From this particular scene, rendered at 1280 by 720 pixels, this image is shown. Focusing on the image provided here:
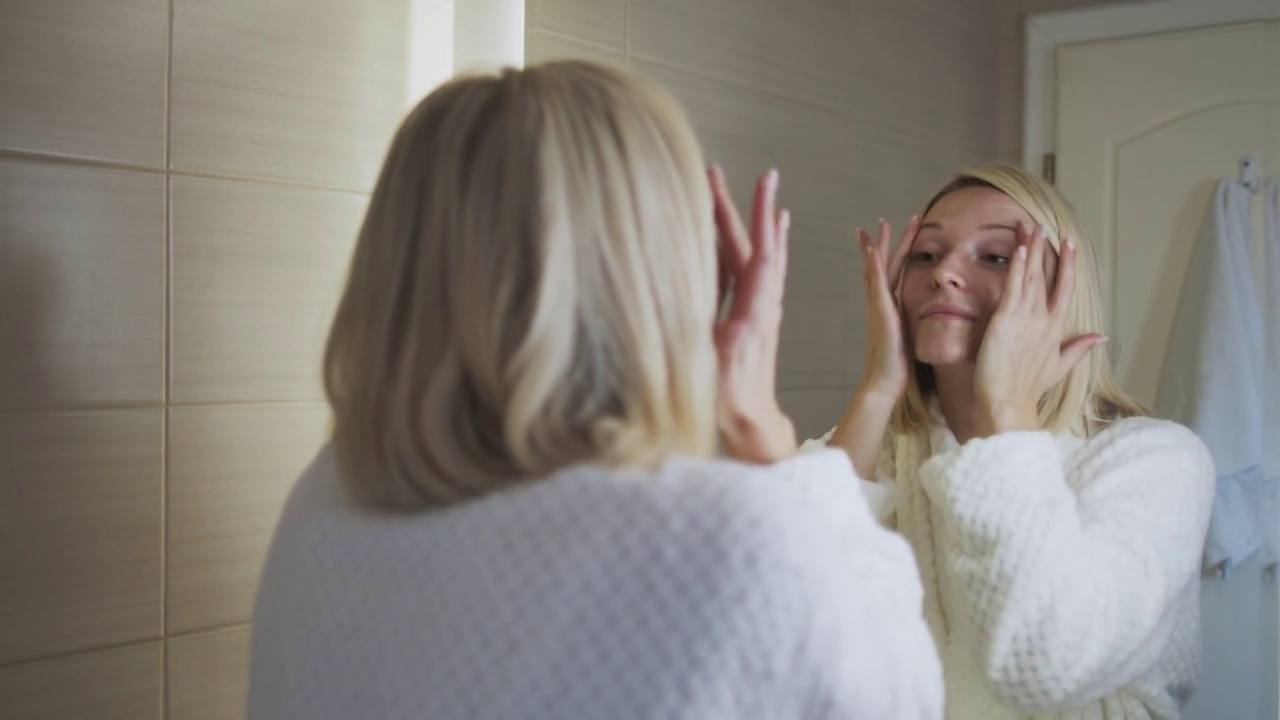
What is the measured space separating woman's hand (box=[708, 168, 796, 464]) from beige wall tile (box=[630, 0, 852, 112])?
464 millimetres

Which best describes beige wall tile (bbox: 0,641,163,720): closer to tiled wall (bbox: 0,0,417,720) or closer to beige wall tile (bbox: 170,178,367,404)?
tiled wall (bbox: 0,0,417,720)

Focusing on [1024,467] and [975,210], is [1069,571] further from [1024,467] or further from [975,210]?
[975,210]

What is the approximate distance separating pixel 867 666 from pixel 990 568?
15.1 inches

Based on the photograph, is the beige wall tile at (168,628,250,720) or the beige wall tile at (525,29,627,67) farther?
the beige wall tile at (525,29,627,67)

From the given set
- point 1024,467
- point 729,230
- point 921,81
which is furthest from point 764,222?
point 921,81

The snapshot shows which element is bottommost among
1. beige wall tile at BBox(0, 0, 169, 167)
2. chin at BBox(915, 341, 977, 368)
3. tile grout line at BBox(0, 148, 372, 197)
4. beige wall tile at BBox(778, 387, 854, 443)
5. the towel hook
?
beige wall tile at BBox(778, 387, 854, 443)

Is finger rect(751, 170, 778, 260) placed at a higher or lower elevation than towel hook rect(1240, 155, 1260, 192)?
lower

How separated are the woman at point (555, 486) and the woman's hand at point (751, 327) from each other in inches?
4.7

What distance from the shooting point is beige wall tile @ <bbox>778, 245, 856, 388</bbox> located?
1114 millimetres

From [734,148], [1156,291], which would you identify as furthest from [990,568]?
[734,148]

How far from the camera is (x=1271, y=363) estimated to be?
3.07 feet

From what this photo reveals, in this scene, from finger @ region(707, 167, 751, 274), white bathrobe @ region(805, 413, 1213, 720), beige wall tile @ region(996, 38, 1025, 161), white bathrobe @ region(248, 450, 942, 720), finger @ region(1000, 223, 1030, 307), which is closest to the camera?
white bathrobe @ region(248, 450, 942, 720)

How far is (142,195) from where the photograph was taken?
3.09 feet

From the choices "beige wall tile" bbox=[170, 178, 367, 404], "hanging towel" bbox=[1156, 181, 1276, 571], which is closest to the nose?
"hanging towel" bbox=[1156, 181, 1276, 571]
